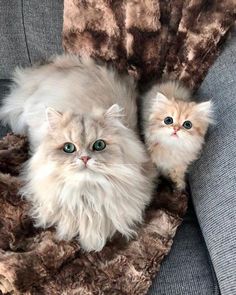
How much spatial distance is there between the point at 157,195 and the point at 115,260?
0.30 m

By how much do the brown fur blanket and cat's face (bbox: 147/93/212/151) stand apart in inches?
7.4

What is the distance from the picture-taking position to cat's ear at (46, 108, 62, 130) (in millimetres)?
1232

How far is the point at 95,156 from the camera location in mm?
1187

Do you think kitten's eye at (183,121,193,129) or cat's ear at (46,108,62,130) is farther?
kitten's eye at (183,121,193,129)

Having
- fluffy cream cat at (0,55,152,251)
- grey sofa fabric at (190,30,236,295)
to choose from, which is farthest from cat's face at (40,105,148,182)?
grey sofa fabric at (190,30,236,295)

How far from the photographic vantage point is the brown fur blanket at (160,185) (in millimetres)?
1181

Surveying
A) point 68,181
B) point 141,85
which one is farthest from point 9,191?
point 141,85

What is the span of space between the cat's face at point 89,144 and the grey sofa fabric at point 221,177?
25cm

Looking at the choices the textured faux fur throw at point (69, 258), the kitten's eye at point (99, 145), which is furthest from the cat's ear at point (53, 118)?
the textured faux fur throw at point (69, 258)

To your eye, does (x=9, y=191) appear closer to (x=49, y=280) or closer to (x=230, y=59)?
(x=49, y=280)

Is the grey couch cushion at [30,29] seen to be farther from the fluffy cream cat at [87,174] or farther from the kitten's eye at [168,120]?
the kitten's eye at [168,120]

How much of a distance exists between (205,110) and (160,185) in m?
0.30

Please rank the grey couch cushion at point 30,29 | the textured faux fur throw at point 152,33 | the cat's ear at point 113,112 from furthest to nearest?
the grey couch cushion at point 30,29, the textured faux fur throw at point 152,33, the cat's ear at point 113,112

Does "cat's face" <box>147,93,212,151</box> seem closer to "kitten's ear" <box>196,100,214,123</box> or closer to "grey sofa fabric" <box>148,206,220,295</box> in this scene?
"kitten's ear" <box>196,100,214,123</box>
